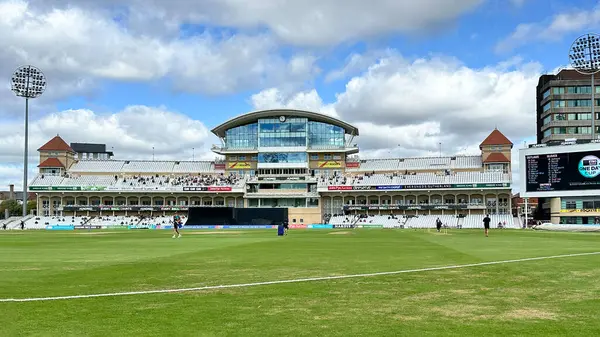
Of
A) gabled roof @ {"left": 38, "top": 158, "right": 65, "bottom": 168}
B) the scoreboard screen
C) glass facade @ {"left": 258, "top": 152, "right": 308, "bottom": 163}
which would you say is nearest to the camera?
the scoreboard screen

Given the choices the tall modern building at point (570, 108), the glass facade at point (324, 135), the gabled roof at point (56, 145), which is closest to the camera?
the tall modern building at point (570, 108)

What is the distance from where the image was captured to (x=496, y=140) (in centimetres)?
9669

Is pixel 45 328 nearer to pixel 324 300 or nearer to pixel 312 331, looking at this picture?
pixel 312 331

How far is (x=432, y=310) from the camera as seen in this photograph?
31.3ft

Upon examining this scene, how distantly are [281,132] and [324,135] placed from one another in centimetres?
849

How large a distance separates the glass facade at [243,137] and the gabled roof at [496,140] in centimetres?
4308

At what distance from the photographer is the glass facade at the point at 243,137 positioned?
342ft

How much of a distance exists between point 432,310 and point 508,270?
7.07 meters

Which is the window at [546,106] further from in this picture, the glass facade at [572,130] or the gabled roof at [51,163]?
the gabled roof at [51,163]

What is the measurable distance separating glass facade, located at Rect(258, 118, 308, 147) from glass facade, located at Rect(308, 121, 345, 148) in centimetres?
194

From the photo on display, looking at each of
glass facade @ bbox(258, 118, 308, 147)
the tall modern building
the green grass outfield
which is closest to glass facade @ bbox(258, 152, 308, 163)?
glass facade @ bbox(258, 118, 308, 147)

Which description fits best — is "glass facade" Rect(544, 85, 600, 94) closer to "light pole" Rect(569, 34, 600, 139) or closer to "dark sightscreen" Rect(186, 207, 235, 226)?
"light pole" Rect(569, 34, 600, 139)

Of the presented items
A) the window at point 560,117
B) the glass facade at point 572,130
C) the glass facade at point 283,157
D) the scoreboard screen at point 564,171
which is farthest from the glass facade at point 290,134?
the scoreboard screen at point 564,171

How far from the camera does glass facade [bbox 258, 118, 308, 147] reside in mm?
102625
